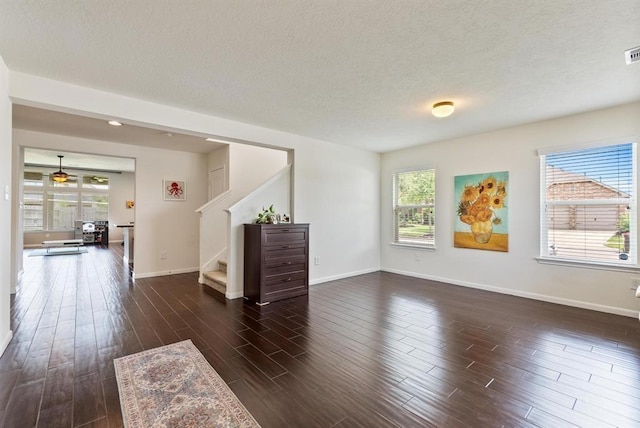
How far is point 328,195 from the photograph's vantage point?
5297 millimetres

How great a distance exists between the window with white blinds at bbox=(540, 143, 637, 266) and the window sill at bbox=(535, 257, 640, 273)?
31mm

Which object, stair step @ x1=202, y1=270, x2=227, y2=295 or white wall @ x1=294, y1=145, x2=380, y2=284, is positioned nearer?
stair step @ x1=202, y1=270, x2=227, y2=295

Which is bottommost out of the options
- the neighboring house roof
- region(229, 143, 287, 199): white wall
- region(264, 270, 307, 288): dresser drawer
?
region(264, 270, 307, 288): dresser drawer

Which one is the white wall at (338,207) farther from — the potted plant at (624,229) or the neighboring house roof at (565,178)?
the potted plant at (624,229)

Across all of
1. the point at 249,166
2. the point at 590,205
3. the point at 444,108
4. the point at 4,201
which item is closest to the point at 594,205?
the point at 590,205

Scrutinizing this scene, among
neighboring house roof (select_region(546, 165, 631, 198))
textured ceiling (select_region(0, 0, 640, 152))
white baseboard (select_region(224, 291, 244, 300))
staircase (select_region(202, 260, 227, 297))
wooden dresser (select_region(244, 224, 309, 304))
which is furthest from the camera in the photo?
staircase (select_region(202, 260, 227, 297))

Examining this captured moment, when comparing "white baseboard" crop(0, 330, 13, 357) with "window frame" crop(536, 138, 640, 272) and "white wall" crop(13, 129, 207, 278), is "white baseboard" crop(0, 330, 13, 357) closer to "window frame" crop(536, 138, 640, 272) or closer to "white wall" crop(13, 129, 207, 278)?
"white wall" crop(13, 129, 207, 278)

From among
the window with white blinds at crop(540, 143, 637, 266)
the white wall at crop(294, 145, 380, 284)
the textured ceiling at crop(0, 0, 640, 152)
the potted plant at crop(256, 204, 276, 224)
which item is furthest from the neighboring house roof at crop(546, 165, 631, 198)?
the potted plant at crop(256, 204, 276, 224)

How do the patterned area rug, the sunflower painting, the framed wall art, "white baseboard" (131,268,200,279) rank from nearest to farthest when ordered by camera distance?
the patterned area rug < the sunflower painting < "white baseboard" (131,268,200,279) < the framed wall art

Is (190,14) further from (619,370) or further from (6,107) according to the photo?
(619,370)

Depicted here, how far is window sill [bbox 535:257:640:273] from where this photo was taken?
3396mm

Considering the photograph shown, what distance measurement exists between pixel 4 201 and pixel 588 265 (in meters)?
6.49

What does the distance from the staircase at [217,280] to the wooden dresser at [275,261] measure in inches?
20.7

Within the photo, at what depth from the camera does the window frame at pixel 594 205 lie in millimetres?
3383
